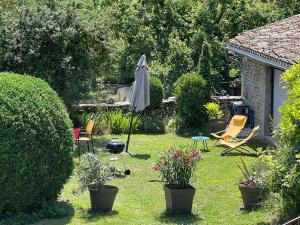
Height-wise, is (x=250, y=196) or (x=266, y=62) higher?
(x=266, y=62)

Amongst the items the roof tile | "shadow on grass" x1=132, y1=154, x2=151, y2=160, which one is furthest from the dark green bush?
"shadow on grass" x1=132, y1=154, x2=151, y2=160

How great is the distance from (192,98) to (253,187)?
9.67 m

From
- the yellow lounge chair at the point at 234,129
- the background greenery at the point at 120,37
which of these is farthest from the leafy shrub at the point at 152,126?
the yellow lounge chair at the point at 234,129

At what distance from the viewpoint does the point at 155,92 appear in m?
21.8

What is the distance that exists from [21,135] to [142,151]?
7.70 m

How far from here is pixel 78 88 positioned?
19000 millimetres

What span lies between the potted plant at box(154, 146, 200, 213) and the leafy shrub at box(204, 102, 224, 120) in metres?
9.21

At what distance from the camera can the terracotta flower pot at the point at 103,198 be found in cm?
1141

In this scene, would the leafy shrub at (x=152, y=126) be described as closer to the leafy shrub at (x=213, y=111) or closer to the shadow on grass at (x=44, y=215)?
the leafy shrub at (x=213, y=111)

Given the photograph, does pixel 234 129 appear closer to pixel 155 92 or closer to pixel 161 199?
pixel 155 92

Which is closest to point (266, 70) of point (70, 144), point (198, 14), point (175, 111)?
point (175, 111)

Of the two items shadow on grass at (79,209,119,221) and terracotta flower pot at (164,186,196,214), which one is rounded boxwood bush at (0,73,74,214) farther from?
terracotta flower pot at (164,186,196,214)

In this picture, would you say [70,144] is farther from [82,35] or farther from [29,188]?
[82,35]

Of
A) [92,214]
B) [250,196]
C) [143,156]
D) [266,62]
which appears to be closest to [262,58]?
[266,62]
